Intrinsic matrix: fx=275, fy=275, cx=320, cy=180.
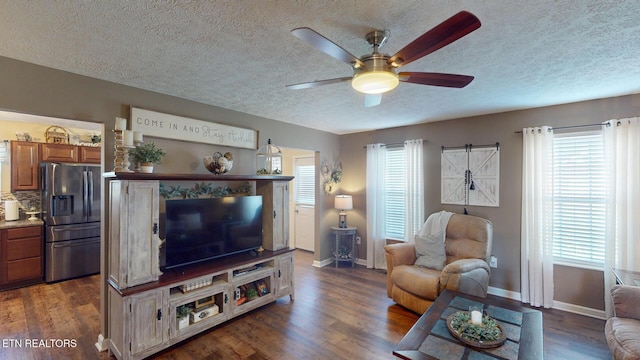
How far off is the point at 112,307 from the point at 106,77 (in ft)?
6.94

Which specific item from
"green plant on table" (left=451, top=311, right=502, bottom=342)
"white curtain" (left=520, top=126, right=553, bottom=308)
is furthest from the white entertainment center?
"white curtain" (left=520, top=126, right=553, bottom=308)

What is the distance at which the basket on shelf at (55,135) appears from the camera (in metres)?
4.62

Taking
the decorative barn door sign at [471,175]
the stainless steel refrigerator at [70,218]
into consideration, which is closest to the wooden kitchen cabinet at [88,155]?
the stainless steel refrigerator at [70,218]

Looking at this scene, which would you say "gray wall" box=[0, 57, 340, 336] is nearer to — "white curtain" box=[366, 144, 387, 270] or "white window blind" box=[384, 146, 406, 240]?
"white curtain" box=[366, 144, 387, 270]

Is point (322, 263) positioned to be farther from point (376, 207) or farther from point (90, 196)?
point (90, 196)

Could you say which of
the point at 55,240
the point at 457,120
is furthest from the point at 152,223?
the point at 457,120

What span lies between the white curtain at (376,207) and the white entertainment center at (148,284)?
2.59m

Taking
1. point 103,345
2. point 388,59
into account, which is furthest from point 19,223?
point 388,59

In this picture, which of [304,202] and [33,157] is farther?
[304,202]

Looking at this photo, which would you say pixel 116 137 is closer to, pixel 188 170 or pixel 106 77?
pixel 106 77

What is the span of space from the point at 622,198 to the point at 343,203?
3.56 meters

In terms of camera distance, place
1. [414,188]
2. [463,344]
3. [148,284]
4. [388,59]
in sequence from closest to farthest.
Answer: [388,59] < [463,344] < [148,284] < [414,188]

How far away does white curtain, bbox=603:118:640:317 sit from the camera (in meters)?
2.99

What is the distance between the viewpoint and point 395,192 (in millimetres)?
4859
